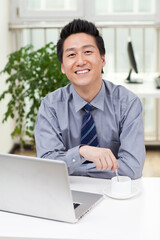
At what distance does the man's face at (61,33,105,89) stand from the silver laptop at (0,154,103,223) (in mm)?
677

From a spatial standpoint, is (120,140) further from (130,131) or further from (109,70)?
(109,70)

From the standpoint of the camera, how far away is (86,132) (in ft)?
6.18

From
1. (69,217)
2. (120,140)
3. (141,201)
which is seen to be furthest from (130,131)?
(69,217)

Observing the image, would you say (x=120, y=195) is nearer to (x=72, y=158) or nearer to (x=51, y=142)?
(x=72, y=158)

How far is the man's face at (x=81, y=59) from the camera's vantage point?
184cm

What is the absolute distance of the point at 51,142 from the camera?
5.87 ft

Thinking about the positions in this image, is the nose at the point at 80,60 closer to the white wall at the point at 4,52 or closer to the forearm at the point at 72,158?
the forearm at the point at 72,158

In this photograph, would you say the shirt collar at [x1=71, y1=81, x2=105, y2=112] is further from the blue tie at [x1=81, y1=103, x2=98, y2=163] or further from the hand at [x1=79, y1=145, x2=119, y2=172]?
the hand at [x1=79, y1=145, x2=119, y2=172]

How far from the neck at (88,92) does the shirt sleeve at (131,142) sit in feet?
0.46

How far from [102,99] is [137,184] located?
0.46 meters

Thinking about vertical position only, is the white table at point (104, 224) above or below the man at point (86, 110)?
below

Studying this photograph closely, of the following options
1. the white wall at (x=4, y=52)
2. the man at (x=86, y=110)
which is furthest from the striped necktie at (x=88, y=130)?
the white wall at (x=4, y=52)

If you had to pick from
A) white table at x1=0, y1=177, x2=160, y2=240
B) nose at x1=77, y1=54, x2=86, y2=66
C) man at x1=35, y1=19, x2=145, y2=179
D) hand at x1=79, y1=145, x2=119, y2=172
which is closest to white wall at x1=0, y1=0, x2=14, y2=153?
man at x1=35, y1=19, x2=145, y2=179

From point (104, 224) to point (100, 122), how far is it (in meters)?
0.70
